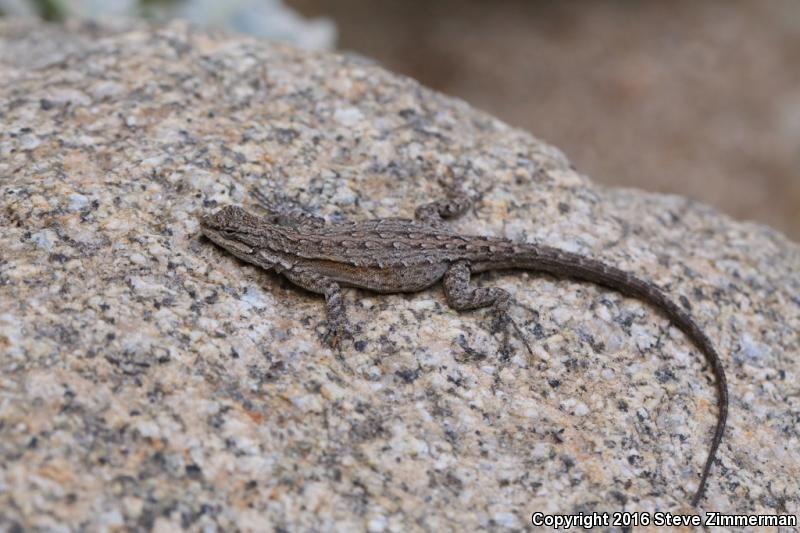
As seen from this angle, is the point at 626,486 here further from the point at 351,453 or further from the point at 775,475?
the point at 351,453

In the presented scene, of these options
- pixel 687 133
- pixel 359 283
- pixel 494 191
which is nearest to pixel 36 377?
pixel 359 283

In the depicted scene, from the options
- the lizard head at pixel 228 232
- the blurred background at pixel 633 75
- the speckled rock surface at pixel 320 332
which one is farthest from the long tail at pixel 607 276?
the blurred background at pixel 633 75

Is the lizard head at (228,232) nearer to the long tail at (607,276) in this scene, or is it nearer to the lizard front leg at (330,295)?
Answer: the lizard front leg at (330,295)

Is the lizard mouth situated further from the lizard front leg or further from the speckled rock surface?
the lizard front leg

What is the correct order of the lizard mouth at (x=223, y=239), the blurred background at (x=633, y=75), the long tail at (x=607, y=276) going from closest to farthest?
the lizard mouth at (x=223, y=239), the long tail at (x=607, y=276), the blurred background at (x=633, y=75)

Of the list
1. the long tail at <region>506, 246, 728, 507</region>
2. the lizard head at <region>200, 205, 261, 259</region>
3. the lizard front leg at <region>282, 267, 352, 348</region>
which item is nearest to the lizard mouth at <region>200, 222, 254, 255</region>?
the lizard head at <region>200, 205, 261, 259</region>

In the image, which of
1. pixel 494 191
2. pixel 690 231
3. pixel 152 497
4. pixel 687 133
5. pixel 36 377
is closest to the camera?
pixel 152 497

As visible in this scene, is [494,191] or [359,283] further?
[494,191]
